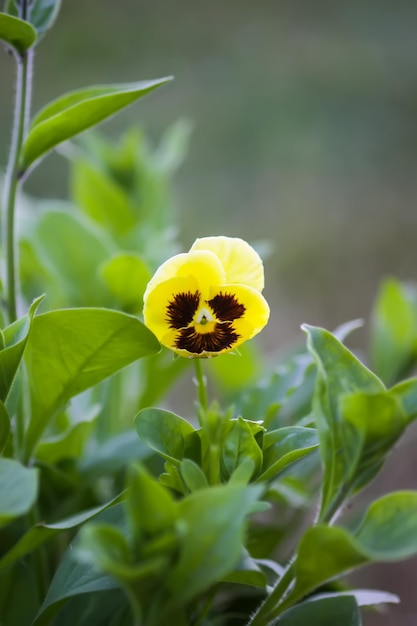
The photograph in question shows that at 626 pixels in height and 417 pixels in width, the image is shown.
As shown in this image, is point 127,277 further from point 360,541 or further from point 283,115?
point 283,115

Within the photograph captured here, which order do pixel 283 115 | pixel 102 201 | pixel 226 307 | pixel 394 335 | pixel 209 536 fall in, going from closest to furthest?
pixel 209 536, pixel 226 307, pixel 394 335, pixel 102 201, pixel 283 115

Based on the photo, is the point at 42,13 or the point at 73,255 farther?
the point at 73,255

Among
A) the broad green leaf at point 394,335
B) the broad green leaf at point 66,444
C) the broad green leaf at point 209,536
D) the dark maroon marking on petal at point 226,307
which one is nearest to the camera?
the broad green leaf at point 209,536

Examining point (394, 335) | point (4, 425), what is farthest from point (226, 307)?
point (394, 335)

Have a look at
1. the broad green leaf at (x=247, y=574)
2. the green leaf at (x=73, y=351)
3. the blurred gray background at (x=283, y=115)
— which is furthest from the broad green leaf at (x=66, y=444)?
the blurred gray background at (x=283, y=115)

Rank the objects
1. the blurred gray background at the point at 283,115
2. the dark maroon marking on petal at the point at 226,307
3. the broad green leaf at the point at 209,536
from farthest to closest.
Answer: the blurred gray background at the point at 283,115
the dark maroon marking on petal at the point at 226,307
the broad green leaf at the point at 209,536

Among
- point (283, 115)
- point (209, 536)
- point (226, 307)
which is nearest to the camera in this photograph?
point (209, 536)

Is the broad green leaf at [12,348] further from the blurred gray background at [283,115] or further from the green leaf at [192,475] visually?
the blurred gray background at [283,115]
